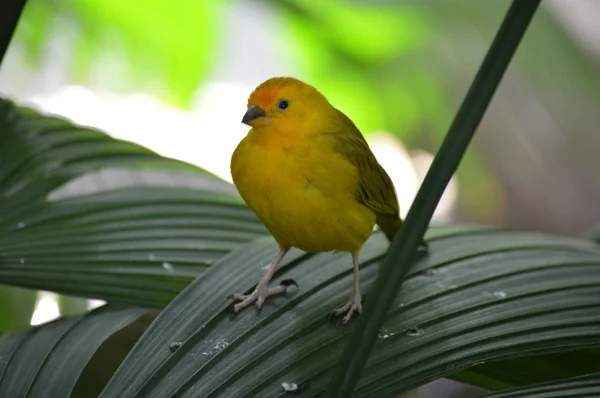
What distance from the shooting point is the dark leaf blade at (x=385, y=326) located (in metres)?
0.89

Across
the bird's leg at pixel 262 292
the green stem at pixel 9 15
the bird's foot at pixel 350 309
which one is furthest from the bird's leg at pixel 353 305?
the green stem at pixel 9 15

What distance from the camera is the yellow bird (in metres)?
1.22

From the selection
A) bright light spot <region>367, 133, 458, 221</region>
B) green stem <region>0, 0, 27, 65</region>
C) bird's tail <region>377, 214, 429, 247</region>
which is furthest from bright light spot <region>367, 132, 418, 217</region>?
green stem <region>0, 0, 27, 65</region>

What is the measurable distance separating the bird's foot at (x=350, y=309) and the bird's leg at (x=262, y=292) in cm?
11

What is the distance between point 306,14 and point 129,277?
1.67 meters

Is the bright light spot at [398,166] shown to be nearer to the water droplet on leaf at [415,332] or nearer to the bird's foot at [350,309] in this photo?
the bird's foot at [350,309]

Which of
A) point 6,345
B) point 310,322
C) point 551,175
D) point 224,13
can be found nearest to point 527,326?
point 310,322

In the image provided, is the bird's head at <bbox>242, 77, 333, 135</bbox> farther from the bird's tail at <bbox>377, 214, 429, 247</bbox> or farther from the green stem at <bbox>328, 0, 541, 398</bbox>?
the green stem at <bbox>328, 0, 541, 398</bbox>

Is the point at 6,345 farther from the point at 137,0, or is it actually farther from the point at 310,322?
the point at 137,0

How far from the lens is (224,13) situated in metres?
3.07

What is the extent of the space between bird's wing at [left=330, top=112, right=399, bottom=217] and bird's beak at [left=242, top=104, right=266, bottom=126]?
138mm

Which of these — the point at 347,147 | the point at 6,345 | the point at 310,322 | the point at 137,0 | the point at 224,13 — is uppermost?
the point at 224,13

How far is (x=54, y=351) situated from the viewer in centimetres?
106

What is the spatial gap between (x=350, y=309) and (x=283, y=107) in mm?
396
